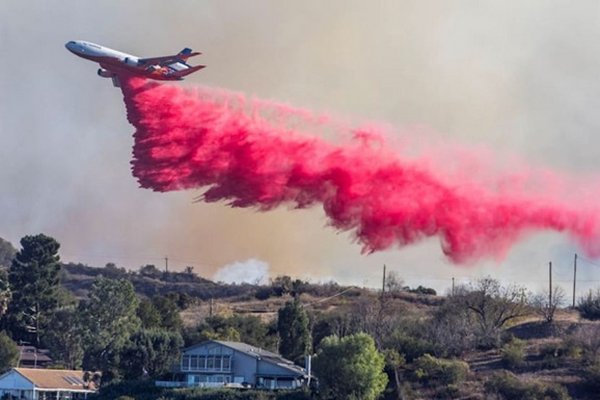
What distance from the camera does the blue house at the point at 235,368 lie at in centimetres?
9869

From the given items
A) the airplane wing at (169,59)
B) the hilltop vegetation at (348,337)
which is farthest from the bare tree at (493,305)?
the airplane wing at (169,59)

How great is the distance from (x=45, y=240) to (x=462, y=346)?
66.6 m

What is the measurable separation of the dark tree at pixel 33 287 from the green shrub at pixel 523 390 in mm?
68269

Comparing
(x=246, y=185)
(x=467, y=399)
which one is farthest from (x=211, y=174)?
(x=467, y=399)

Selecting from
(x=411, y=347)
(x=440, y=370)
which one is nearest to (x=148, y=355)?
(x=411, y=347)

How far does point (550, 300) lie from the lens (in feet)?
399

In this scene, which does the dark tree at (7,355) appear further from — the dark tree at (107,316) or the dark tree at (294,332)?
→ the dark tree at (294,332)

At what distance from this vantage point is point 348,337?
94125 mm

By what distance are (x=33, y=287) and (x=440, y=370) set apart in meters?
66.9

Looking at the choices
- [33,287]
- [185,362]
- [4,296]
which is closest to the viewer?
[185,362]

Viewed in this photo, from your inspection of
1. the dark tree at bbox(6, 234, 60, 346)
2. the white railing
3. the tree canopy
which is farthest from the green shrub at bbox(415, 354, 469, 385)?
the dark tree at bbox(6, 234, 60, 346)

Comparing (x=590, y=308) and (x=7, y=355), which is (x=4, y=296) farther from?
(x=590, y=308)

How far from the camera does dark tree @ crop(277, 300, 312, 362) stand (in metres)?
111

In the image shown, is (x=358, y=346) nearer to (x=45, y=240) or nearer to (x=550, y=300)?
(x=550, y=300)
